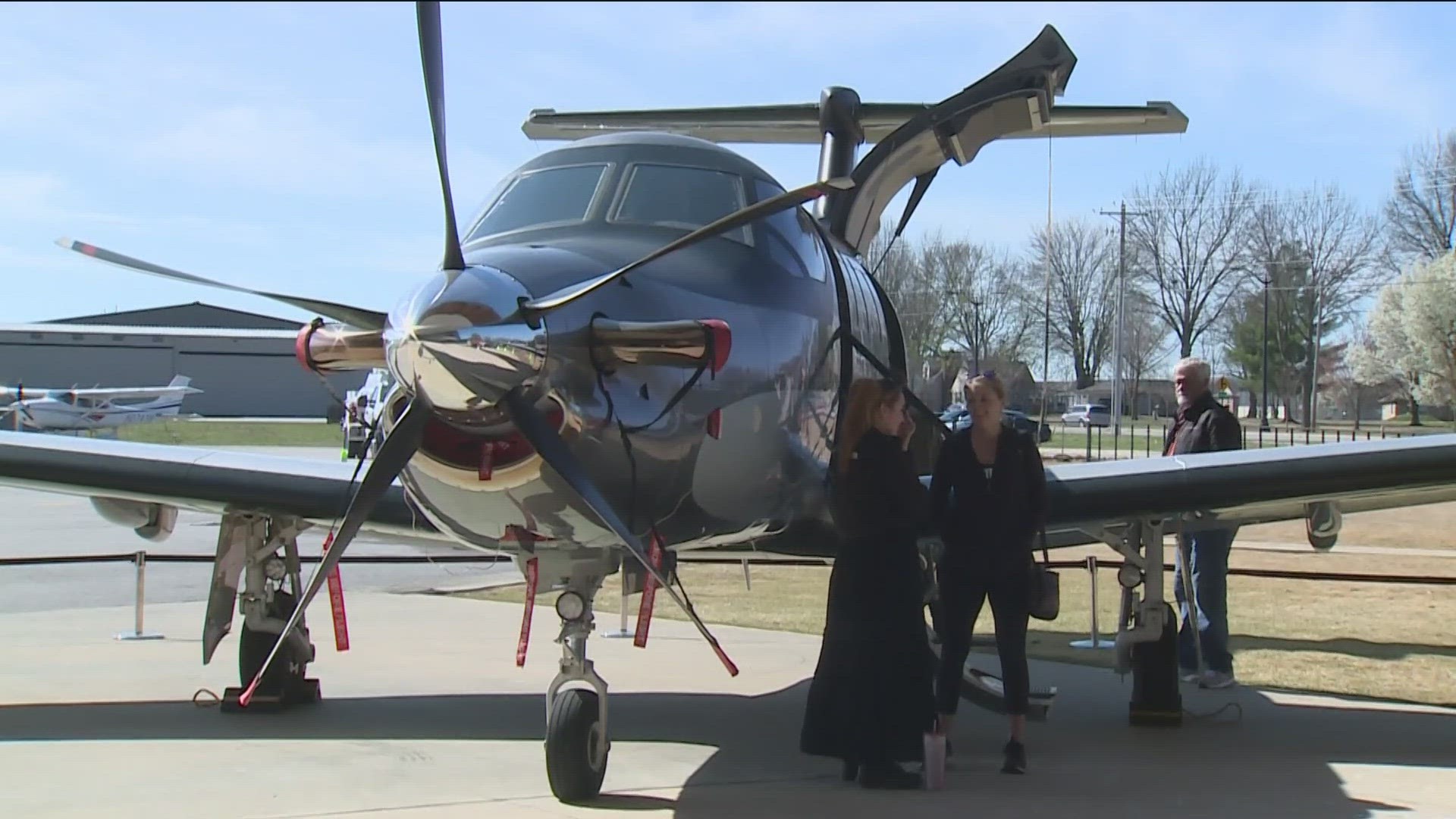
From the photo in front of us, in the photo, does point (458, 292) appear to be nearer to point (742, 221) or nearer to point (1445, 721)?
point (742, 221)

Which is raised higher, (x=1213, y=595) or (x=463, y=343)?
(x=463, y=343)

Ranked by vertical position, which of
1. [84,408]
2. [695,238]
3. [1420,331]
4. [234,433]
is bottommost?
[234,433]

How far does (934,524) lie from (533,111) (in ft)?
28.6

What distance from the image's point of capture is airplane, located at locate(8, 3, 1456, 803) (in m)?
5.14

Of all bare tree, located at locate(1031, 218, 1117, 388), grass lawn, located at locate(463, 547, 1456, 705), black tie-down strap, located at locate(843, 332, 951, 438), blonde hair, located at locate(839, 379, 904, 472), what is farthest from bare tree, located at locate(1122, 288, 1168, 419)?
blonde hair, located at locate(839, 379, 904, 472)

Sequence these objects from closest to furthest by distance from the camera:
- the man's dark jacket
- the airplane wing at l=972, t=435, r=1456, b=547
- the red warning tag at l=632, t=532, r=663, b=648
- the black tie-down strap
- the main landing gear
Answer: the red warning tag at l=632, t=532, r=663, b=648
the black tie-down strap
the airplane wing at l=972, t=435, r=1456, b=547
the main landing gear
the man's dark jacket

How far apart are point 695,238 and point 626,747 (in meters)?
3.36

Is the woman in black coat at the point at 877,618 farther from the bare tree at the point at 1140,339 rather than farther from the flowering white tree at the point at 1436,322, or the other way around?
the bare tree at the point at 1140,339

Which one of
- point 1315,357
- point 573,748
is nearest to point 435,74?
point 573,748

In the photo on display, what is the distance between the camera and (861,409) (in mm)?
6453

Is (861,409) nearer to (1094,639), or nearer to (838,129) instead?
(1094,639)

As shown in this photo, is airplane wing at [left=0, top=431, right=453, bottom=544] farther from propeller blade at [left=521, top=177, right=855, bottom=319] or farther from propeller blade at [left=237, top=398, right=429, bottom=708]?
propeller blade at [left=521, top=177, right=855, bottom=319]

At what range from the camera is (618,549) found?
642 cm

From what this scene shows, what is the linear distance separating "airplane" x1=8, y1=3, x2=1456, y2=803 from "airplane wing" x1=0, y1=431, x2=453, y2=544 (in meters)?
0.02
